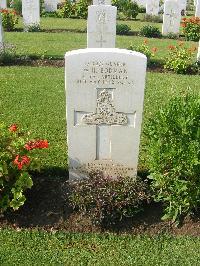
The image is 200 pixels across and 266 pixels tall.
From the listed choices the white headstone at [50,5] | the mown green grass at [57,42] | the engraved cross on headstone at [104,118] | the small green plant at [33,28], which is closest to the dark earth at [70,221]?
the engraved cross on headstone at [104,118]

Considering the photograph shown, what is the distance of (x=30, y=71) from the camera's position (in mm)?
11180

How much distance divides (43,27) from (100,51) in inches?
563

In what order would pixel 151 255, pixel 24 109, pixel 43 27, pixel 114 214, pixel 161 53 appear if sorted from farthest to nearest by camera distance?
1. pixel 43 27
2. pixel 161 53
3. pixel 24 109
4. pixel 114 214
5. pixel 151 255

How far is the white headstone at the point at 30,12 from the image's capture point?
17.1 m

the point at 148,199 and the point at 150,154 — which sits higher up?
the point at 150,154

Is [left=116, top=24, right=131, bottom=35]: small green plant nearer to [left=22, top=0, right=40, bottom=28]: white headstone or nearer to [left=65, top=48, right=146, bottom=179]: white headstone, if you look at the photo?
[left=22, top=0, right=40, bottom=28]: white headstone

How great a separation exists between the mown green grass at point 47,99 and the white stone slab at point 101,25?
4.48ft

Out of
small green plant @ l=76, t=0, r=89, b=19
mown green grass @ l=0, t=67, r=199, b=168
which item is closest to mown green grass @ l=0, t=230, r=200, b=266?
mown green grass @ l=0, t=67, r=199, b=168

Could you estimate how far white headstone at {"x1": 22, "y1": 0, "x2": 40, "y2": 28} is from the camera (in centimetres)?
1714

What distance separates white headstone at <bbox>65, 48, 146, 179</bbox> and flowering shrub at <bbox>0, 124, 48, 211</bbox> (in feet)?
1.77

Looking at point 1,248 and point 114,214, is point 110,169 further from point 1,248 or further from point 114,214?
point 1,248

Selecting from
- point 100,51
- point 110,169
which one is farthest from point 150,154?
point 100,51

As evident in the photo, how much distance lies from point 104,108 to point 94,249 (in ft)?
5.41

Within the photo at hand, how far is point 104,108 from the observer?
16.4 feet
